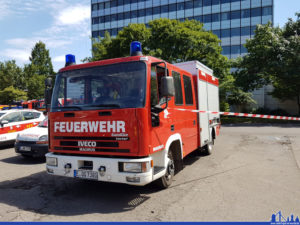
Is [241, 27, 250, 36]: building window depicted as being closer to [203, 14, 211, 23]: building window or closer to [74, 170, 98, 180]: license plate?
[203, 14, 211, 23]: building window

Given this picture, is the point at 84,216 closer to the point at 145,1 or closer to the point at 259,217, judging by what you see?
the point at 259,217

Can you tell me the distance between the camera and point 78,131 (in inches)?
179

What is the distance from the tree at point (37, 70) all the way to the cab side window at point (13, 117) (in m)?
30.0

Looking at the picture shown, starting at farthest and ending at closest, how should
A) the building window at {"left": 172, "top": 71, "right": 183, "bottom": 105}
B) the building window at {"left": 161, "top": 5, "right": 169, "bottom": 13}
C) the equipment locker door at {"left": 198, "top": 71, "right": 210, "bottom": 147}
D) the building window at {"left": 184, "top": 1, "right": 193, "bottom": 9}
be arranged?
1. the building window at {"left": 161, "top": 5, "right": 169, "bottom": 13}
2. the building window at {"left": 184, "top": 1, "right": 193, "bottom": 9}
3. the equipment locker door at {"left": 198, "top": 71, "right": 210, "bottom": 147}
4. the building window at {"left": 172, "top": 71, "right": 183, "bottom": 105}

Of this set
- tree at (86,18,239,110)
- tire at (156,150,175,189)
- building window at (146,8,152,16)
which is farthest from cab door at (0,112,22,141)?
building window at (146,8,152,16)

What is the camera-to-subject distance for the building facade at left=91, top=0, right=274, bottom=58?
41.7 m

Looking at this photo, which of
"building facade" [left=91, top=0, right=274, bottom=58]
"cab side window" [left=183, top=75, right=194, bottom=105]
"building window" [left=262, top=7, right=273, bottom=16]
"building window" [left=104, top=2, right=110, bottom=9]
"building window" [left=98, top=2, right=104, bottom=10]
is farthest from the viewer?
"building window" [left=98, top=2, right=104, bottom=10]

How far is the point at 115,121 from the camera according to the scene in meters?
4.22

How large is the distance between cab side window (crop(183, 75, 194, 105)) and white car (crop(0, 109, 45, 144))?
7.44 metres

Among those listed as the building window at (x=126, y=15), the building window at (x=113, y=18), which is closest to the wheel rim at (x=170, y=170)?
the building window at (x=126, y=15)

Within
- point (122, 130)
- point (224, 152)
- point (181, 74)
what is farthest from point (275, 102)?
point (122, 130)

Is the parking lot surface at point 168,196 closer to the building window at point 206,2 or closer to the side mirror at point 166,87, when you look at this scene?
the side mirror at point 166,87

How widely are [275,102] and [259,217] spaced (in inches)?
1339

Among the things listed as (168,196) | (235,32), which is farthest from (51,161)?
(235,32)
